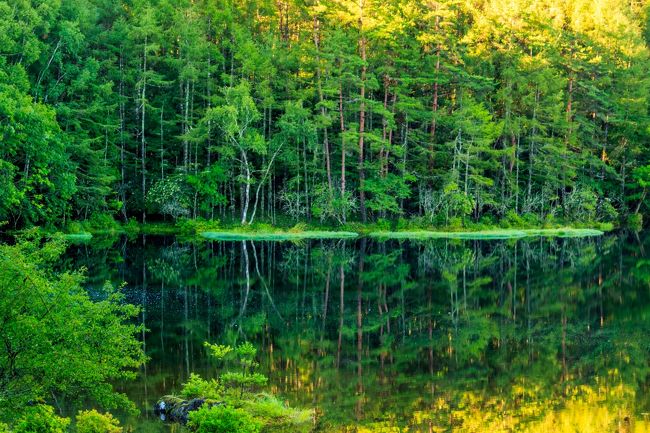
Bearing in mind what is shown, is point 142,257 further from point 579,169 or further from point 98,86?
point 579,169

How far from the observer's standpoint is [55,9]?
54.1 meters

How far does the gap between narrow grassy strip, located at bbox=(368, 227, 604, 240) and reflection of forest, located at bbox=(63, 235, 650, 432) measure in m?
8.77

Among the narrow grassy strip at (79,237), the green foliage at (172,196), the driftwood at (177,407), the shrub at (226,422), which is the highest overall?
the green foliage at (172,196)

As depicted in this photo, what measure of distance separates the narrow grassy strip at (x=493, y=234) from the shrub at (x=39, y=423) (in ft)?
145

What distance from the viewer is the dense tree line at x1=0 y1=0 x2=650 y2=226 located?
182ft

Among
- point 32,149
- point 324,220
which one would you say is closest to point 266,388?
point 32,149

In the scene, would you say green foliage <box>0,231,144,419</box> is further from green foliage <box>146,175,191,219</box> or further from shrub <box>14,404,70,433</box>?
green foliage <box>146,175,191,219</box>

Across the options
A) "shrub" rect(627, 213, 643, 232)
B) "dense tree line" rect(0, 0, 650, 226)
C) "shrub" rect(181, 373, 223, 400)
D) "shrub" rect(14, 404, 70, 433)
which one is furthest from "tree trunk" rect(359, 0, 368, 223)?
"shrub" rect(14, 404, 70, 433)

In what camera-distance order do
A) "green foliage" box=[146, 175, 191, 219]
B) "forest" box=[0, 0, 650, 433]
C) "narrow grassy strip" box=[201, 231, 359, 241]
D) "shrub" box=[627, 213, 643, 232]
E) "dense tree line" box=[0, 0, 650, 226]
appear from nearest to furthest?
"forest" box=[0, 0, 650, 433] < "narrow grassy strip" box=[201, 231, 359, 241] < "dense tree line" box=[0, 0, 650, 226] < "green foliage" box=[146, 175, 191, 219] < "shrub" box=[627, 213, 643, 232]

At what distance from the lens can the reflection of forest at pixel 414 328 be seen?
16891 millimetres

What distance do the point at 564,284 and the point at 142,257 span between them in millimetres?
20869

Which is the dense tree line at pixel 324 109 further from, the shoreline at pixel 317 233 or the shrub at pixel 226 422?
the shrub at pixel 226 422

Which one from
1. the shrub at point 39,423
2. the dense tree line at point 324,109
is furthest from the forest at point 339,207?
the shrub at point 39,423

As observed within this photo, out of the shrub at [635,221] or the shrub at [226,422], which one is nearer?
the shrub at [226,422]
